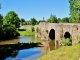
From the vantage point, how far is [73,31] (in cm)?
3625

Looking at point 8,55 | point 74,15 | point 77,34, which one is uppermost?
point 74,15

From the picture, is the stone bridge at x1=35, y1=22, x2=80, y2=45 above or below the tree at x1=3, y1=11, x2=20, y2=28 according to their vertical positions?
below

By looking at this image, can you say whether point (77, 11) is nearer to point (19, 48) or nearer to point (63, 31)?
point (63, 31)

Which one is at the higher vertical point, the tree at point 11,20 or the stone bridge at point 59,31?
the tree at point 11,20

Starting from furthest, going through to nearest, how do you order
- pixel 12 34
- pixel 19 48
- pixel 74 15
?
pixel 12 34 < pixel 74 15 < pixel 19 48

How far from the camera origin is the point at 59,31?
136 feet

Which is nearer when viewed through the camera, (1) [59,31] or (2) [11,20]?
(1) [59,31]

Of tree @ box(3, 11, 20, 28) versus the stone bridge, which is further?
tree @ box(3, 11, 20, 28)

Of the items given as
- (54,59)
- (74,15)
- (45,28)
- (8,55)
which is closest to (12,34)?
(45,28)

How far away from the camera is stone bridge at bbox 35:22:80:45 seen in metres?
36.0

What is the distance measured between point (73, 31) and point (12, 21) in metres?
44.7

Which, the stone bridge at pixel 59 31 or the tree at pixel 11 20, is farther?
the tree at pixel 11 20

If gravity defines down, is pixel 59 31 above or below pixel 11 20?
below

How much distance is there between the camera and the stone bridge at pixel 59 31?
36.0 metres
